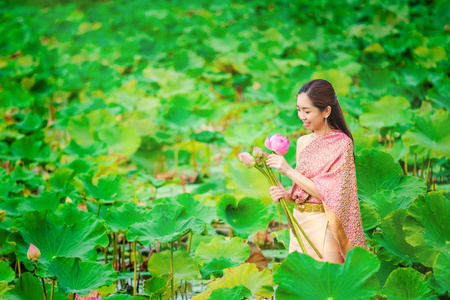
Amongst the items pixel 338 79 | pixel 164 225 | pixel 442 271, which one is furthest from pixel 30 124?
pixel 442 271

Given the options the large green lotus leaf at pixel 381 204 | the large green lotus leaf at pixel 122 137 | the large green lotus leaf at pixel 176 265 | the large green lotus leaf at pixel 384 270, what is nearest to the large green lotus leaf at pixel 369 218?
the large green lotus leaf at pixel 381 204

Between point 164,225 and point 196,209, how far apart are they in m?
0.37

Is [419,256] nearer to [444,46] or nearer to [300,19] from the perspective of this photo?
[444,46]

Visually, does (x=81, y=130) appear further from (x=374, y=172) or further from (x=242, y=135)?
(x=374, y=172)

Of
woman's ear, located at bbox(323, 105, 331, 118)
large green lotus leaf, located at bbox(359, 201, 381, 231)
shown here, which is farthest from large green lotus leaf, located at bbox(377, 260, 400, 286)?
woman's ear, located at bbox(323, 105, 331, 118)

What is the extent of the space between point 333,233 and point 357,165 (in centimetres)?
63

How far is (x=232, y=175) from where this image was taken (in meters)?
2.91

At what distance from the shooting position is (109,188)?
2664 mm

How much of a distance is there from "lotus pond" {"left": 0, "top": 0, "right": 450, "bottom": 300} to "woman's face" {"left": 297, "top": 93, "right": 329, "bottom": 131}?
45 centimetres

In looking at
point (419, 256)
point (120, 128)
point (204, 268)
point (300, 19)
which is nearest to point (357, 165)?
point (419, 256)

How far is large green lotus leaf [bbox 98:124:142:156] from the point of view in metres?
3.68

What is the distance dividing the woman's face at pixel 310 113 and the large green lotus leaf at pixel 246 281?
0.58 meters

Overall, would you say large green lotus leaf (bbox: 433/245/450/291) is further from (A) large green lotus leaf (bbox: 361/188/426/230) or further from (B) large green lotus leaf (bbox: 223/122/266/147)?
(B) large green lotus leaf (bbox: 223/122/266/147)

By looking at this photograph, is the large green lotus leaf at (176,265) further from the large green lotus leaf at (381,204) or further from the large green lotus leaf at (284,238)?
the large green lotus leaf at (381,204)
